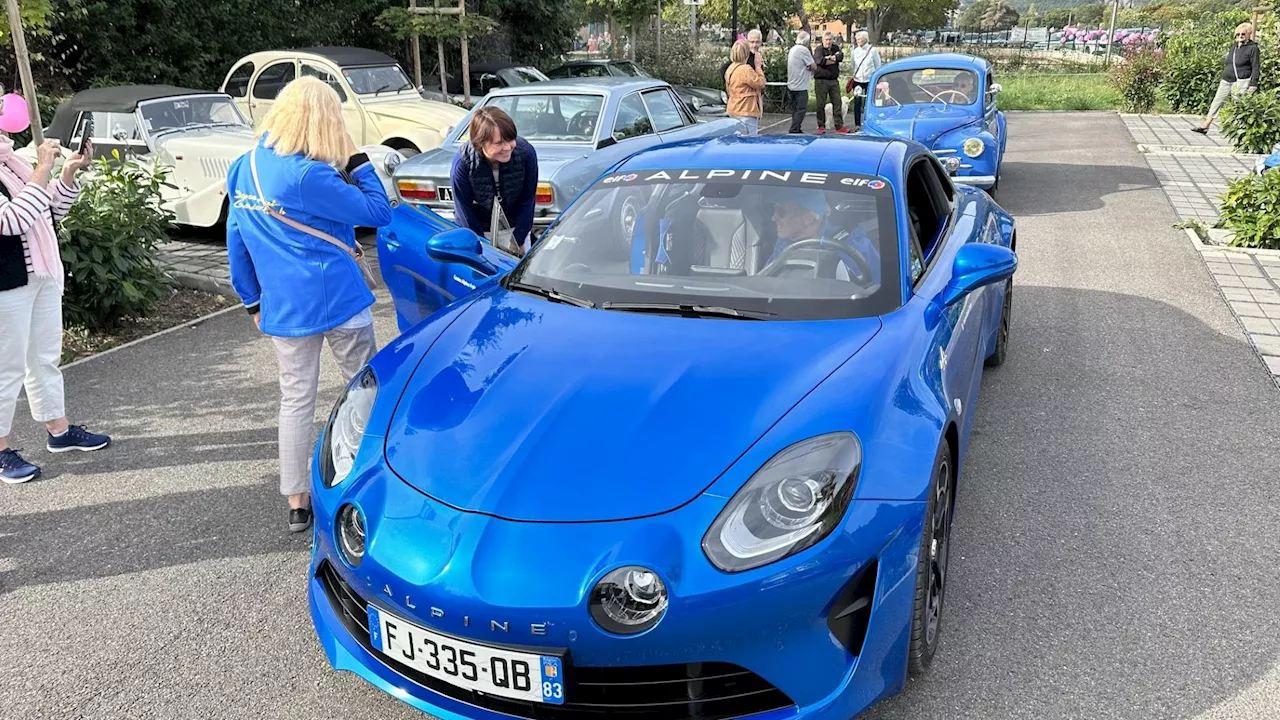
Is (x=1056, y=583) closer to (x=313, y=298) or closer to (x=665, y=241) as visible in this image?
(x=665, y=241)

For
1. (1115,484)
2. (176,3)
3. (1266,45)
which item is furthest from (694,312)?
(1266,45)

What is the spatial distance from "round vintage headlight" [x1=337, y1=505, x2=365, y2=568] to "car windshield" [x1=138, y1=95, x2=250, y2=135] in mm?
7767

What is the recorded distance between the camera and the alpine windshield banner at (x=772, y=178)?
366cm

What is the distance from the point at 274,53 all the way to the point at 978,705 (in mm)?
12853

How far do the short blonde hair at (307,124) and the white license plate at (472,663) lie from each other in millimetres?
1775

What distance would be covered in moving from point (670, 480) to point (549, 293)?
129 centimetres

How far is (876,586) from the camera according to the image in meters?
2.32

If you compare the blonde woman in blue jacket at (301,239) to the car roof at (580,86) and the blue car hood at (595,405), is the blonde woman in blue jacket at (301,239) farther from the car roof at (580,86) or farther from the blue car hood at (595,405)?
the car roof at (580,86)

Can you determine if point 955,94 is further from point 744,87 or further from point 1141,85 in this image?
point 1141,85

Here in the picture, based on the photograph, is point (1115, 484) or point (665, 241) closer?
point (665, 241)

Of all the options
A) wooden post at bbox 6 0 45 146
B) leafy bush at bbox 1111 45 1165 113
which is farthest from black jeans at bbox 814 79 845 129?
wooden post at bbox 6 0 45 146

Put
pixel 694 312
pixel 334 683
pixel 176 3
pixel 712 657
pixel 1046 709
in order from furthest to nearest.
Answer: pixel 176 3, pixel 694 312, pixel 334 683, pixel 1046 709, pixel 712 657

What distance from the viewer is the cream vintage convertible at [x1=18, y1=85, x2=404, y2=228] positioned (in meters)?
8.56

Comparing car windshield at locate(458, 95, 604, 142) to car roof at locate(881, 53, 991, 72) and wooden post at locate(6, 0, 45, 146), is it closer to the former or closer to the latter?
wooden post at locate(6, 0, 45, 146)
